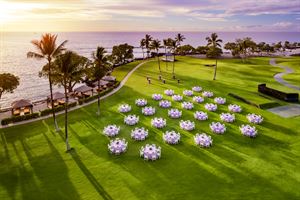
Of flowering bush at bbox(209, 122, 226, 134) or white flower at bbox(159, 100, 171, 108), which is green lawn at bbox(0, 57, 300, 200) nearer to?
flowering bush at bbox(209, 122, 226, 134)

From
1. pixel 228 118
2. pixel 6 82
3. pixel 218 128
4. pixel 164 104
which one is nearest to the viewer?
pixel 218 128

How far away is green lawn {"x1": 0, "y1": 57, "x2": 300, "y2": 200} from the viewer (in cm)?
2050

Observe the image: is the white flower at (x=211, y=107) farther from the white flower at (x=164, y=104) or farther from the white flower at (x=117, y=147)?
the white flower at (x=117, y=147)

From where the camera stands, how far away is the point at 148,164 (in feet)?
80.0

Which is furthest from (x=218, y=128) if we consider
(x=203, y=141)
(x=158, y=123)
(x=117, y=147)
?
(x=117, y=147)

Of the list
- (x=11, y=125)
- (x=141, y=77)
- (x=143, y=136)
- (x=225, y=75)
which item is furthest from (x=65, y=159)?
(x=225, y=75)

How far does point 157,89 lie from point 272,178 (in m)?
32.2

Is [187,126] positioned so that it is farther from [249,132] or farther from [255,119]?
[255,119]

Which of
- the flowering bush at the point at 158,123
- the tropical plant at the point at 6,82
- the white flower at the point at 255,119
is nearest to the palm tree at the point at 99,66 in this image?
the flowering bush at the point at 158,123

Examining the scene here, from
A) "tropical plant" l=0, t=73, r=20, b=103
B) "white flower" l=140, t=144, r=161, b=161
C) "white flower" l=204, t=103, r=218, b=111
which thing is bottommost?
"white flower" l=140, t=144, r=161, b=161

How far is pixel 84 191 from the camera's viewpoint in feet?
68.1

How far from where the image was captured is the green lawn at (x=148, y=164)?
20.5m

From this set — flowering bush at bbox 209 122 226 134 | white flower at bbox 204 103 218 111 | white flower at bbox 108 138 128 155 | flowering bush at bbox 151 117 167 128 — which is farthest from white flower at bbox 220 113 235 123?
white flower at bbox 108 138 128 155

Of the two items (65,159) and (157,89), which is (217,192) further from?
(157,89)
